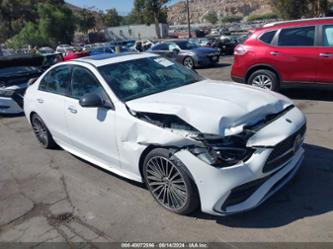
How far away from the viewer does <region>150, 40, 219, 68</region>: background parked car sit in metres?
15.9

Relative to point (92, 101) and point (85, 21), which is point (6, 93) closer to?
point (92, 101)

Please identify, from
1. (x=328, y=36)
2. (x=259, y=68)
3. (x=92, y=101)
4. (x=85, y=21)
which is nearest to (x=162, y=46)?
(x=259, y=68)

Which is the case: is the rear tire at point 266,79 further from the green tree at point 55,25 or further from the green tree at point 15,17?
the green tree at point 15,17

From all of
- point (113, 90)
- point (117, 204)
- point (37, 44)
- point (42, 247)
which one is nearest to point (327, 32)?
point (113, 90)

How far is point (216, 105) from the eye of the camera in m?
3.25

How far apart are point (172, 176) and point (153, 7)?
68.9m

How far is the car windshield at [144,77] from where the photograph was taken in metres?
3.85

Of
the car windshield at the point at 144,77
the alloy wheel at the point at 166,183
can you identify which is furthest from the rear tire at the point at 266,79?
the alloy wheel at the point at 166,183

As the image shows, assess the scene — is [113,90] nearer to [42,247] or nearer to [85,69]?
[85,69]

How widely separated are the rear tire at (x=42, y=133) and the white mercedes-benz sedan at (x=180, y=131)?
868 mm

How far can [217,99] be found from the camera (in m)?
3.43

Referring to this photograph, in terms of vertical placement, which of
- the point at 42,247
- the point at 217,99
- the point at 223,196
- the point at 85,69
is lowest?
the point at 42,247

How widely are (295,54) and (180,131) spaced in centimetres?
478

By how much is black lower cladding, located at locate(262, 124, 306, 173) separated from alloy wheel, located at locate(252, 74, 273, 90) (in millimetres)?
4176
